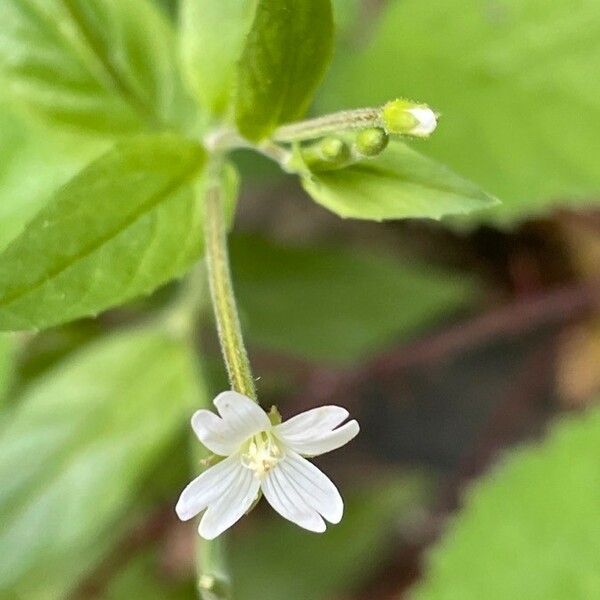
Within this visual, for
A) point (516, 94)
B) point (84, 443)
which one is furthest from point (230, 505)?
point (516, 94)

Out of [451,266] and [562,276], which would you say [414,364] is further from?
[562,276]

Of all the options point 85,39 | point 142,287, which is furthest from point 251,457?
point 85,39

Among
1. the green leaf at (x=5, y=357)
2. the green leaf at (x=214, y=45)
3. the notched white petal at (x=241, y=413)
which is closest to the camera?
the notched white petal at (x=241, y=413)

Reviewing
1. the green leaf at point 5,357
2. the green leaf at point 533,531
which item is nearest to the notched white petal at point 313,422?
the green leaf at point 5,357

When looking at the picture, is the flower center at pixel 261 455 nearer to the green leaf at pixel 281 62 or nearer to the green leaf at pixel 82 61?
the green leaf at pixel 281 62

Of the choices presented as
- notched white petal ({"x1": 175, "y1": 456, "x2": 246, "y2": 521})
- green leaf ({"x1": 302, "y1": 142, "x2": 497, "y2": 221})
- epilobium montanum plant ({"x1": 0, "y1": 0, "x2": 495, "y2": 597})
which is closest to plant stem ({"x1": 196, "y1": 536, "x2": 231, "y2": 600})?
epilobium montanum plant ({"x1": 0, "y1": 0, "x2": 495, "y2": 597})

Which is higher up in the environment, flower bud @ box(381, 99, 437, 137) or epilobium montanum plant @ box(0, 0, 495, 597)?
epilobium montanum plant @ box(0, 0, 495, 597)

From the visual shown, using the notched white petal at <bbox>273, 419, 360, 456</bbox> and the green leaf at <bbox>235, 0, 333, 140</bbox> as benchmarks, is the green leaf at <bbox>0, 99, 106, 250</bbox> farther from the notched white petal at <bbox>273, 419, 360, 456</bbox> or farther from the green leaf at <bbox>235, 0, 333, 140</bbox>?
the notched white petal at <bbox>273, 419, 360, 456</bbox>
